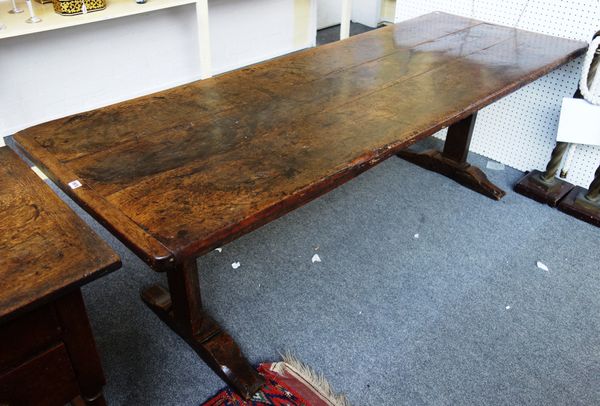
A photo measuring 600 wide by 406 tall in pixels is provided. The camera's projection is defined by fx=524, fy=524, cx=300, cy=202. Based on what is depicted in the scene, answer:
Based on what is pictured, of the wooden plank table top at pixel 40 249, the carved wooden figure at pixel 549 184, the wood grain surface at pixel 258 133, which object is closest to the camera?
the wooden plank table top at pixel 40 249

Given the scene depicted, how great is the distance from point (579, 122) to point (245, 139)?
141 cm

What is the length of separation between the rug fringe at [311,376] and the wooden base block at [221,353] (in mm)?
74

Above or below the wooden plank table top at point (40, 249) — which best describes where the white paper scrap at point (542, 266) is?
below

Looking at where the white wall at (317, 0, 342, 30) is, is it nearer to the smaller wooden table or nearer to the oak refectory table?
the oak refectory table

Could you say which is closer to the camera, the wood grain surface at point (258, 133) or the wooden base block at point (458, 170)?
the wood grain surface at point (258, 133)

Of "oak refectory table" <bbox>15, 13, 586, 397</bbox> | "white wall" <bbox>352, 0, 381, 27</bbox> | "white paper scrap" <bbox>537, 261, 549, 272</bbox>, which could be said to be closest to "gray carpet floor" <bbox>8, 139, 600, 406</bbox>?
"white paper scrap" <bbox>537, 261, 549, 272</bbox>

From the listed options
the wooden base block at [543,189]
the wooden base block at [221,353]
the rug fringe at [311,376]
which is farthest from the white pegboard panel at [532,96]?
the wooden base block at [221,353]

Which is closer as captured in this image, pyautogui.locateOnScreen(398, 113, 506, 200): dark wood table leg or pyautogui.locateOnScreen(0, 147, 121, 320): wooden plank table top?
pyautogui.locateOnScreen(0, 147, 121, 320): wooden plank table top

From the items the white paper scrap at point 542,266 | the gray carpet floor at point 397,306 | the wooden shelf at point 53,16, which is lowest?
the gray carpet floor at point 397,306

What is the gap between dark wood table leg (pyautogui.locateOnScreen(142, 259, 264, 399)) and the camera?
53.8 inches

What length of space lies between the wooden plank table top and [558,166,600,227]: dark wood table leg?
1.89 m

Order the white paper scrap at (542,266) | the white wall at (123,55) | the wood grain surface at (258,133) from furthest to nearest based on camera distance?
1. the white wall at (123,55)
2. the white paper scrap at (542,266)
3. the wood grain surface at (258,133)

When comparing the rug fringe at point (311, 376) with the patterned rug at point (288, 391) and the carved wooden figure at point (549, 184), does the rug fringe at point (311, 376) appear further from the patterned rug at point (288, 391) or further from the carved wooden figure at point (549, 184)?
the carved wooden figure at point (549, 184)

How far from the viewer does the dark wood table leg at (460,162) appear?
224cm
